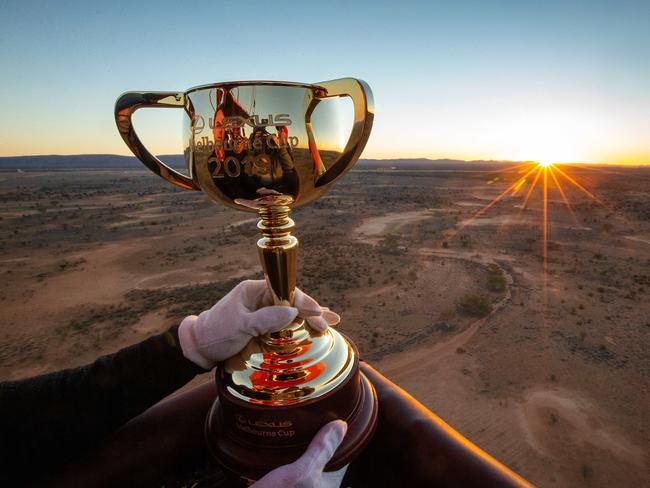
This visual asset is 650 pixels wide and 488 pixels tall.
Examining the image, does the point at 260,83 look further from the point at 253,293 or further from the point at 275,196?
the point at 253,293

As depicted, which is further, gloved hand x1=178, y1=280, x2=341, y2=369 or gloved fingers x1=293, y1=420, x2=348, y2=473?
gloved hand x1=178, y1=280, x2=341, y2=369

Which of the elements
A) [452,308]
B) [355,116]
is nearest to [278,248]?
[355,116]

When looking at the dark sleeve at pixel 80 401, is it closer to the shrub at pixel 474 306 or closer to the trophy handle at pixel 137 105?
the trophy handle at pixel 137 105

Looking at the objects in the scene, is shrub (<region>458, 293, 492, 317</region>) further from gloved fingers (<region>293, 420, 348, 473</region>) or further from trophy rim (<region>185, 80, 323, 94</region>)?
trophy rim (<region>185, 80, 323, 94</region>)

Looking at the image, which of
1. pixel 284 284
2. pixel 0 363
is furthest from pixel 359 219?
pixel 284 284

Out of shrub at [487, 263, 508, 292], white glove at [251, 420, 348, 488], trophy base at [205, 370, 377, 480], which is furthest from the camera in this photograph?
shrub at [487, 263, 508, 292]

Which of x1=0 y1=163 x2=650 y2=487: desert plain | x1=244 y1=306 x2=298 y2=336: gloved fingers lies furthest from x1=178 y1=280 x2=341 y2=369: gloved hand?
x1=0 y1=163 x2=650 y2=487: desert plain

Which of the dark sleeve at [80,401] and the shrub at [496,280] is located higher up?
the dark sleeve at [80,401]

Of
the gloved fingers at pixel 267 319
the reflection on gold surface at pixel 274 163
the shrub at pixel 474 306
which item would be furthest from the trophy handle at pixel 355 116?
the shrub at pixel 474 306

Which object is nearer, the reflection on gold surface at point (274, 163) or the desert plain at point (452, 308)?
the reflection on gold surface at point (274, 163)
